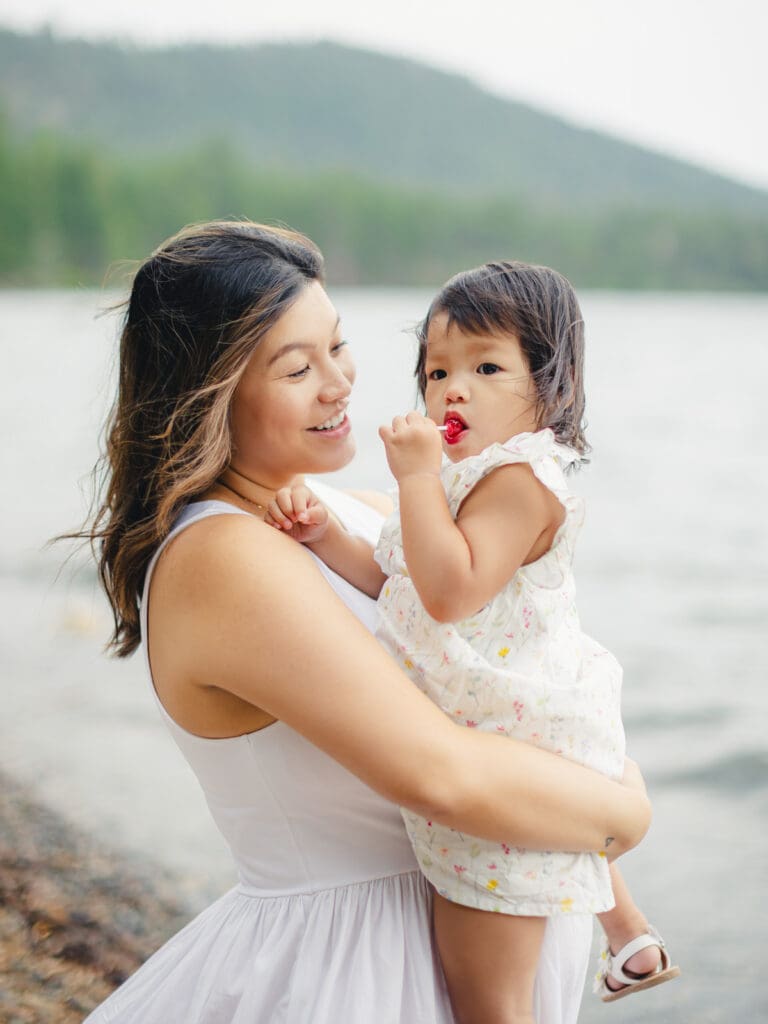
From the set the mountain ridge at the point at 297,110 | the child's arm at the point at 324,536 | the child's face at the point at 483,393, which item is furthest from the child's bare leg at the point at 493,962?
the mountain ridge at the point at 297,110

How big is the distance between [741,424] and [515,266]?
17.7m

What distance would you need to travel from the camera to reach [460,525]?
1.46 m

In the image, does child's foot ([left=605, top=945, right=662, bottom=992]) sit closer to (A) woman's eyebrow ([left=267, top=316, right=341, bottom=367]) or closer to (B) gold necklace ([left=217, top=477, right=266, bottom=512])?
(B) gold necklace ([left=217, top=477, right=266, bottom=512])

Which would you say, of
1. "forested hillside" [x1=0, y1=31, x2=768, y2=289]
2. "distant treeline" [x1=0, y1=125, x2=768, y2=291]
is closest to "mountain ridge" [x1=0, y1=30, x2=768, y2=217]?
"forested hillside" [x1=0, y1=31, x2=768, y2=289]

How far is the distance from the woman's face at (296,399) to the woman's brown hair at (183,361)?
0.03m

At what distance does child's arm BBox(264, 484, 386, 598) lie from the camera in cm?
155

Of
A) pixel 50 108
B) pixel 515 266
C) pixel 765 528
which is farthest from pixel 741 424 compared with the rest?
pixel 50 108

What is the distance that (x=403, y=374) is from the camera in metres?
20.4

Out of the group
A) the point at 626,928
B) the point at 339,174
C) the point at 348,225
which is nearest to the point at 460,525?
the point at 626,928

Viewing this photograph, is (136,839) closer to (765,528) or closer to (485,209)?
(765,528)

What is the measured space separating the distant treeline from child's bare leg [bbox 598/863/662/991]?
24.7 metres

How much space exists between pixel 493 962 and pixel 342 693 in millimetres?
429

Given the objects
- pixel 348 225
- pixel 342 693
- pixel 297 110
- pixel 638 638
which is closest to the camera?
pixel 342 693

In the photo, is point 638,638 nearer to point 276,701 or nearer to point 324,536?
point 324,536
